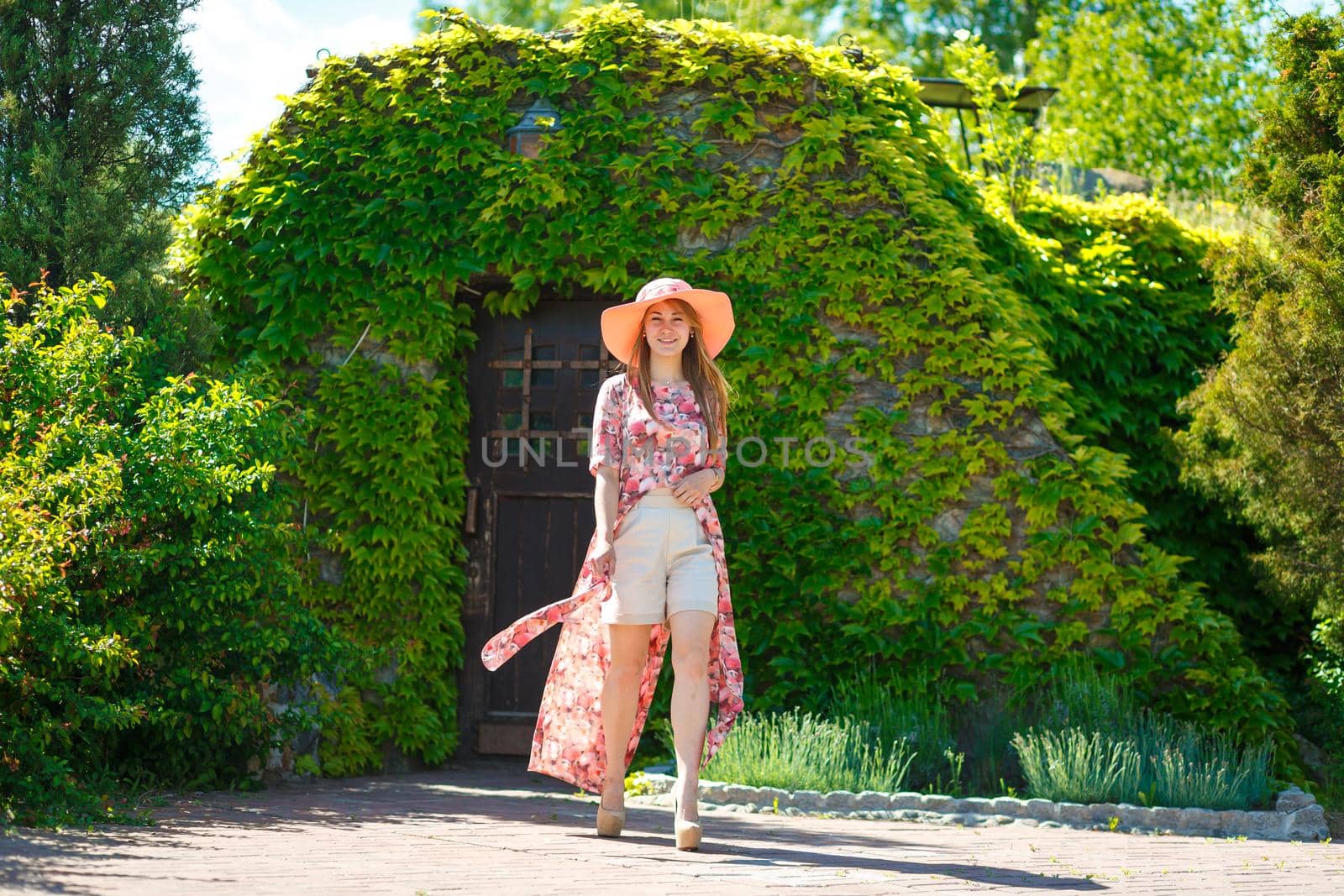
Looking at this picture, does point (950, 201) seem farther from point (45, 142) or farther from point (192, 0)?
point (45, 142)

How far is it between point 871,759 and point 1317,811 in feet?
6.00

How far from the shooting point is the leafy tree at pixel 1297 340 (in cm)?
604

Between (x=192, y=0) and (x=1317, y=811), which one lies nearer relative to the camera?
(x=1317, y=811)

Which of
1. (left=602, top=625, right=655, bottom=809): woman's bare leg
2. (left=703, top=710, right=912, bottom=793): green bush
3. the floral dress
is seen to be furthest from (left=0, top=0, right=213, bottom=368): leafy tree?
(left=703, top=710, right=912, bottom=793): green bush

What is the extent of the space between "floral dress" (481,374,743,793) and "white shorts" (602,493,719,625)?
Result: 2.6 inches

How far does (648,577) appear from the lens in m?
4.54

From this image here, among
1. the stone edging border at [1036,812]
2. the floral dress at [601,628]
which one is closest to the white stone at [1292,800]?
the stone edging border at [1036,812]

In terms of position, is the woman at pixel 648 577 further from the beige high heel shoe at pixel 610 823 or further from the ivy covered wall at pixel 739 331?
the ivy covered wall at pixel 739 331

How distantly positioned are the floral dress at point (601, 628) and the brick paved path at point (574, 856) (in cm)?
32

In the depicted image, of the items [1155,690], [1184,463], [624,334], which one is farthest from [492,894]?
[1184,463]

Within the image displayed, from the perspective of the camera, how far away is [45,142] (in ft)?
21.0

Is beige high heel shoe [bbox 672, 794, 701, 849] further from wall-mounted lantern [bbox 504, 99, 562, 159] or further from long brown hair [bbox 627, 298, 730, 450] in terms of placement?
wall-mounted lantern [bbox 504, 99, 562, 159]

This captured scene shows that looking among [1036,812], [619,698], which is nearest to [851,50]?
[1036,812]

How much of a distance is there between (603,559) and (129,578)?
6.47 ft
